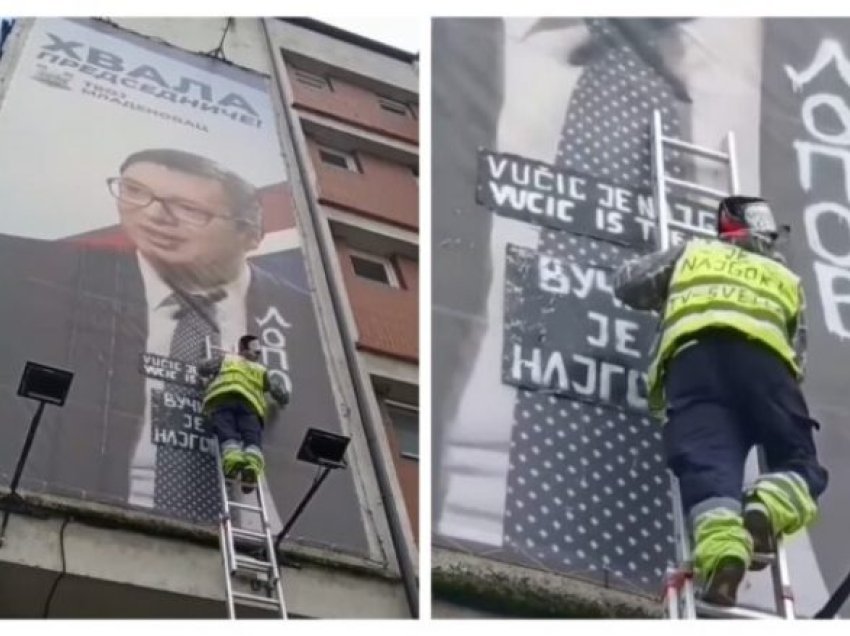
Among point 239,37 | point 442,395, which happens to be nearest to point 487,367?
point 442,395

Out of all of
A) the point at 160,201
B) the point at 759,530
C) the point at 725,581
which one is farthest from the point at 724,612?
the point at 160,201

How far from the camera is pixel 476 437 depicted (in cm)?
570

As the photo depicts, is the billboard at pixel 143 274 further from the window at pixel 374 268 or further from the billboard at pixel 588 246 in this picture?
the billboard at pixel 588 246

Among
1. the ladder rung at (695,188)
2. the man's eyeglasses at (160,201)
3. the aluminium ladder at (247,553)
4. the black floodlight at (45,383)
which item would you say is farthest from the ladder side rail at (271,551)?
the ladder rung at (695,188)

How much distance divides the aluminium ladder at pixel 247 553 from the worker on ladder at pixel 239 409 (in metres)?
0.05

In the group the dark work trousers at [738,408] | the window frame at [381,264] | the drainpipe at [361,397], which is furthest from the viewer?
the window frame at [381,264]

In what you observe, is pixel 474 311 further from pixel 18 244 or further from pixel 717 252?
pixel 18 244

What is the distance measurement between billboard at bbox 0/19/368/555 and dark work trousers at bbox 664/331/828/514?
1.68 meters

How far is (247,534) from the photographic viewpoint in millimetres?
6172

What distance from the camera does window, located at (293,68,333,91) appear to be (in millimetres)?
9070

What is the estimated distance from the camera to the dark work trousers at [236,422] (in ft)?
21.0

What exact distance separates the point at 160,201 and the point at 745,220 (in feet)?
8.48

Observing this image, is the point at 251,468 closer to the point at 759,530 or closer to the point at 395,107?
the point at 759,530

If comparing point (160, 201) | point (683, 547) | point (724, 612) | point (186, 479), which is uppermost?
point (160, 201)
